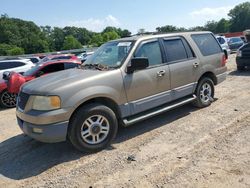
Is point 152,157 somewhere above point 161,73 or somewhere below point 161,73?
below

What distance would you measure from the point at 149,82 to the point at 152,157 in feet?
5.25

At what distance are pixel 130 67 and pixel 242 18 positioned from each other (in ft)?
387

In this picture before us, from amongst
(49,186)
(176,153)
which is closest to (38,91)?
(49,186)

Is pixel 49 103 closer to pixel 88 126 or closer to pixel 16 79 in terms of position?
pixel 88 126

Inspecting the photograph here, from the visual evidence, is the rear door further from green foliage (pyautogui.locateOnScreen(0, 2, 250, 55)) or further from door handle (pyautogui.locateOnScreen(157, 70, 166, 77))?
green foliage (pyautogui.locateOnScreen(0, 2, 250, 55))

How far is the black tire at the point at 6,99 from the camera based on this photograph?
9625 mm

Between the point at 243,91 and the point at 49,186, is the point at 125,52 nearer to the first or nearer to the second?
the point at 49,186

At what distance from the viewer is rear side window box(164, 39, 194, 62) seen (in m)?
6.28

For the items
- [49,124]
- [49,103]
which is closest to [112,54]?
[49,103]

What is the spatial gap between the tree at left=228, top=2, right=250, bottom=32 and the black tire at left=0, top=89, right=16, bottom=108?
351 ft

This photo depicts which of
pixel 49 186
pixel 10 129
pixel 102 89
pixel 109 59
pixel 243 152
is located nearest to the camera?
pixel 49 186

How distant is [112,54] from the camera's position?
235 inches

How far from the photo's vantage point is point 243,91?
8.59 metres

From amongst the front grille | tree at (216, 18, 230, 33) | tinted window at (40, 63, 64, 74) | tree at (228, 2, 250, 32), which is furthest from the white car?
tree at (216, 18, 230, 33)
